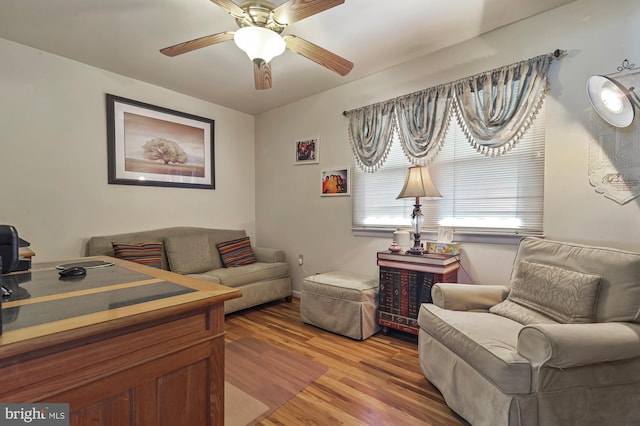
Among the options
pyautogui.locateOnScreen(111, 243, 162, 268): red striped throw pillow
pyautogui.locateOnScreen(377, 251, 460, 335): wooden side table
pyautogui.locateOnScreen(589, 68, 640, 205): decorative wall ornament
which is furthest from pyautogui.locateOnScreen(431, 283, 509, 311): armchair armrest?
pyautogui.locateOnScreen(111, 243, 162, 268): red striped throw pillow

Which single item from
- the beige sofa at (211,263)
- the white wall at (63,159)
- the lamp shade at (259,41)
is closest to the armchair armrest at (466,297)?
the lamp shade at (259,41)

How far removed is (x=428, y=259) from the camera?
2.42 meters

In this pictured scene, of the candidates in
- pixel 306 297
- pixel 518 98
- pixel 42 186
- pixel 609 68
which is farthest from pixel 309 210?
pixel 609 68

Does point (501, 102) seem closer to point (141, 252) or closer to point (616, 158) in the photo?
point (616, 158)

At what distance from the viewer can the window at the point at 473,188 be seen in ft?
7.52

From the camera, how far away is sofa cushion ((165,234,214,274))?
3264mm

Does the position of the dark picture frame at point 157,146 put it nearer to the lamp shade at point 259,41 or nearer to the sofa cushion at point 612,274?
the lamp shade at point 259,41

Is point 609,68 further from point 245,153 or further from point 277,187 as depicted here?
point 245,153

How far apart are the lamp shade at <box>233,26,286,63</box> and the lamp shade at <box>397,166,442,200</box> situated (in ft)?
4.84

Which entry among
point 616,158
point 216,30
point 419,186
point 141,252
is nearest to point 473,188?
point 419,186

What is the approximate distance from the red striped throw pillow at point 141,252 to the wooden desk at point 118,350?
1781 mm

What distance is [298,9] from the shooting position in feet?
5.51

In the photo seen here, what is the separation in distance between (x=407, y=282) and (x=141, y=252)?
258cm

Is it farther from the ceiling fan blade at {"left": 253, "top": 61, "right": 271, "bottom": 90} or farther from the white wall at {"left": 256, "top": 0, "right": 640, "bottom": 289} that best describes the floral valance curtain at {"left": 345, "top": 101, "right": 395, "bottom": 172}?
the ceiling fan blade at {"left": 253, "top": 61, "right": 271, "bottom": 90}
